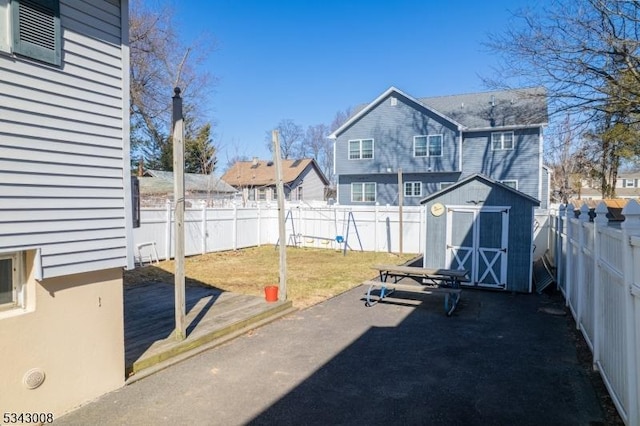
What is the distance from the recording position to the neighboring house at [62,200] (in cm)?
332

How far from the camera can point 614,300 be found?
3.91 metres

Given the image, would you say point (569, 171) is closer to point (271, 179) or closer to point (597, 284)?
point (271, 179)

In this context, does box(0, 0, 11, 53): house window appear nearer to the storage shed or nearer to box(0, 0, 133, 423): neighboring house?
box(0, 0, 133, 423): neighboring house

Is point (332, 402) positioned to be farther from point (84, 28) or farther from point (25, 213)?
point (84, 28)

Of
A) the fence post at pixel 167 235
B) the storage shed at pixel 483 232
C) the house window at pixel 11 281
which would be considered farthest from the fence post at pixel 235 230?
the house window at pixel 11 281

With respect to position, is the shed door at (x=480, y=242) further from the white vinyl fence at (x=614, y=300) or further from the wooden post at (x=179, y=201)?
the wooden post at (x=179, y=201)

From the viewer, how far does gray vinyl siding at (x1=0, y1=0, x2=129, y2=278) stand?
10.9ft

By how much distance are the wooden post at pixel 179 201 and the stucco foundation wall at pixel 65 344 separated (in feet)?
3.80

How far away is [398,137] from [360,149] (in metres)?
2.40

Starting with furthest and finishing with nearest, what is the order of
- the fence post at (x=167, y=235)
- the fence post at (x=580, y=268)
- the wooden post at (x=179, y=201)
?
the fence post at (x=167, y=235) < the fence post at (x=580, y=268) < the wooden post at (x=179, y=201)

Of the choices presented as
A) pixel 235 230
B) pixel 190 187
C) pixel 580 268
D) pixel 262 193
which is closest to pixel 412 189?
pixel 235 230

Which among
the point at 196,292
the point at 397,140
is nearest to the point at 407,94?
the point at 397,140

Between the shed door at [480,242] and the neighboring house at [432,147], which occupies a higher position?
the neighboring house at [432,147]

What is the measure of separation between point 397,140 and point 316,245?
9.17m
